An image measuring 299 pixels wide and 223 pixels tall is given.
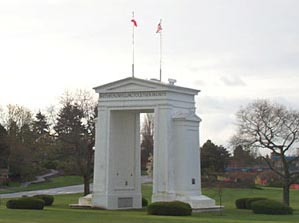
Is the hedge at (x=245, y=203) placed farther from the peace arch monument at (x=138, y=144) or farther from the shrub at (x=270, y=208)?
the shrub at (x=270, y=208)

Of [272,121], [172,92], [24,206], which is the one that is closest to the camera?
[24,206]

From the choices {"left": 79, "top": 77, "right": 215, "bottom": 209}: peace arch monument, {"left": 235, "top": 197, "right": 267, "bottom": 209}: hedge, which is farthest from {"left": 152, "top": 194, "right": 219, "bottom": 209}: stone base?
{"left": 235, "top": 197, "right": 267, "bottom": 209}: hedge

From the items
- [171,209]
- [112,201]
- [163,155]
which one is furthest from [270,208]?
[112,201]

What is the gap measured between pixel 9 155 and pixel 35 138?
36.0 ft

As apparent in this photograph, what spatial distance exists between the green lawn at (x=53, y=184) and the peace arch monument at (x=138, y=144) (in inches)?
1172

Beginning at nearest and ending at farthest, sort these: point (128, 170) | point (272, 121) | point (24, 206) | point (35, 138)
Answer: point (24, 206), point (128, 170), point (272, 121), point (35, 138)

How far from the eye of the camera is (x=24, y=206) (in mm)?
39969

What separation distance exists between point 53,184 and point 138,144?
135 feet

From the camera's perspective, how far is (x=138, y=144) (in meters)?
47.9

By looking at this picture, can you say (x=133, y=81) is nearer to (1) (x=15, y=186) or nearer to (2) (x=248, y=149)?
(2) (x=248, y=149)

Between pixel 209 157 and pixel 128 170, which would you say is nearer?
pixel 128 170

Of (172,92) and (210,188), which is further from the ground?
(172,92)

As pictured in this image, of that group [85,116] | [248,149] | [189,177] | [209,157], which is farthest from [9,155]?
[189,177]

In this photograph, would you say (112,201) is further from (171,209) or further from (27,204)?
(171,209)
